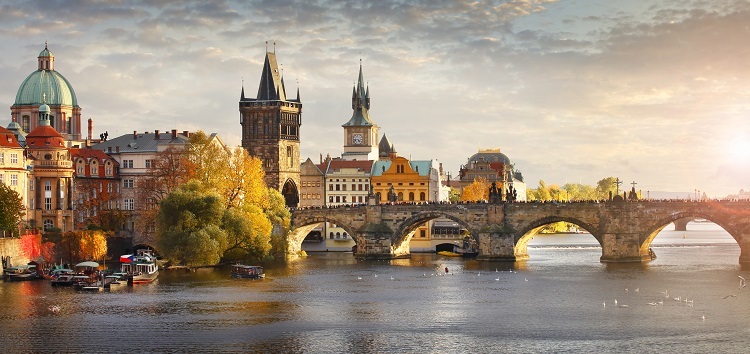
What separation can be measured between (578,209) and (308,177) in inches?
2516

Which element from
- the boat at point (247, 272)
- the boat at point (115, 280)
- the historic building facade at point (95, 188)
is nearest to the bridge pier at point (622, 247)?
the boat at point (247, 272)

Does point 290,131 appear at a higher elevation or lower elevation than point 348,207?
higher

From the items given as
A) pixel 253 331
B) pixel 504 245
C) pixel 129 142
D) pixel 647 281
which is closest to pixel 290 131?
pixel 129 142

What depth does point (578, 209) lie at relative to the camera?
122625 mm

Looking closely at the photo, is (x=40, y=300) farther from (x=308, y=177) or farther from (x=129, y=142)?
(x=308, y=177)

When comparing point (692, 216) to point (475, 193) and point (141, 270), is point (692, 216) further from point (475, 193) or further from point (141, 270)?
point (475, 193)

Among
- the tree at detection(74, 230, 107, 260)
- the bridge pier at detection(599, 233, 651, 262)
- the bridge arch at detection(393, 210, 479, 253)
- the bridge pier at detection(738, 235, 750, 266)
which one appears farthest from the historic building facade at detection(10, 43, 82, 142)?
the bridge pier at detection(738, 235, 750, 266)

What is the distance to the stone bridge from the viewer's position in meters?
119

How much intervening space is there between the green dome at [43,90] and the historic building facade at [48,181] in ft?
129

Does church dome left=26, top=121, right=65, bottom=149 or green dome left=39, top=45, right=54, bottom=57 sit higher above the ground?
green dome left=39, top=45, right=54, bottom=57

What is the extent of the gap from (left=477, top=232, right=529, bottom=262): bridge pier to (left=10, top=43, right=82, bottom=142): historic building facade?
64.9m

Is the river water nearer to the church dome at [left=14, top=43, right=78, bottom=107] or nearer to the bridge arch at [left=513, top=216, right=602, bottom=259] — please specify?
the bridge arch at [left=513, top=216, right=602, bottom=259]

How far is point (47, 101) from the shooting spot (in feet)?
528

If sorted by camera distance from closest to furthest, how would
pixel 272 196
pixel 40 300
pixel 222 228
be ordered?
pixel 40 300 < pixel 222 228 < pixel 272 196
